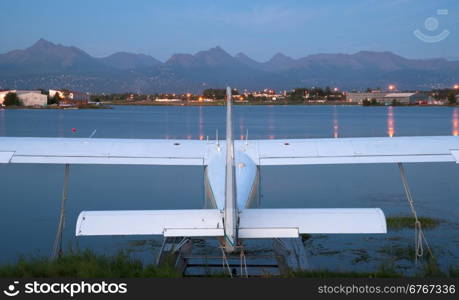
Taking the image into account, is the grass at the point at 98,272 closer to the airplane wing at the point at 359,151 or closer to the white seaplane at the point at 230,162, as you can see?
the white seaplane at the point at 230,162

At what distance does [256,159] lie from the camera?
10.8 m

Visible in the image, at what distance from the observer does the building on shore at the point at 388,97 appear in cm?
17184

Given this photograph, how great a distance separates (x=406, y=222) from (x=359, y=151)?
3.73 m

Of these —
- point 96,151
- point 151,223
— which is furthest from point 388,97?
point 151,223

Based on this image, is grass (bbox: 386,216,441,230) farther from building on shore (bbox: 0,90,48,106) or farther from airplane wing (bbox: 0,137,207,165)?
building on shore (bbox: 0,90,48,106)

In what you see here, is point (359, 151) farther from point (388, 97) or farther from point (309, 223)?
point (388, 97)

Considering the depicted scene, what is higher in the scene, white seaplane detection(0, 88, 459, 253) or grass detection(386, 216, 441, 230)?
white seaplane detection(0, 88, 459, 253)

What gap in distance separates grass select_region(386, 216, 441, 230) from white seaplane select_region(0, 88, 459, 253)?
3.11m

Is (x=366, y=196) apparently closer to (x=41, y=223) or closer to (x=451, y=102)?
(x=41, y=223)

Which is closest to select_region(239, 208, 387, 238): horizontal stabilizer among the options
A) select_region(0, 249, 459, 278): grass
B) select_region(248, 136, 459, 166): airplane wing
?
select_region(0, 249, 459, 278): grass

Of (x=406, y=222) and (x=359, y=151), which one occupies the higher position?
(x=359, y=151)

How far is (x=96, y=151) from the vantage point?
10.3 metres

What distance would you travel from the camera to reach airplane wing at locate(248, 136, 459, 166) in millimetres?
A: 9945

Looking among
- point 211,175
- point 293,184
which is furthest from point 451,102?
point 211,175
